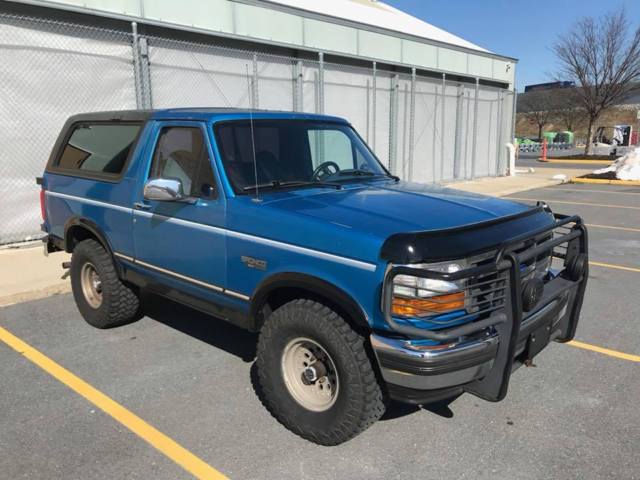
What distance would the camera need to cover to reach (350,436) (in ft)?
9.83

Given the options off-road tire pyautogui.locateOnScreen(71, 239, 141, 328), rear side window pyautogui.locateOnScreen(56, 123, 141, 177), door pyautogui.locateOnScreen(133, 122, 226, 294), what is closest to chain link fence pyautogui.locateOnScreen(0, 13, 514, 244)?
rear side window pyautogui.locateOnScreen(56, 123, 141, 177)

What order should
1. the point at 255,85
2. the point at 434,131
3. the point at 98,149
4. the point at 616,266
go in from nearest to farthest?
the point at 98,149 → the point at 616,266 → the point at 255,85 → the point at 434,131

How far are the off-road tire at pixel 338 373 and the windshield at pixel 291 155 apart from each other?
3.23ft

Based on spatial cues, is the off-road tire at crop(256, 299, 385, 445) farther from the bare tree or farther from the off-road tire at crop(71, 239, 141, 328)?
the bare tree

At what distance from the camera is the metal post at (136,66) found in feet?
29.4

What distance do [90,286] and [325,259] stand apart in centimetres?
309

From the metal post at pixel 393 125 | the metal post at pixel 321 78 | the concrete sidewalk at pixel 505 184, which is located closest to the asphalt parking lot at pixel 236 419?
the metal post at pixel 321 78

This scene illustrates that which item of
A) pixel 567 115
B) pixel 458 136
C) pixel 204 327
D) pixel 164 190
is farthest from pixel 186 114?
pixel 567 115

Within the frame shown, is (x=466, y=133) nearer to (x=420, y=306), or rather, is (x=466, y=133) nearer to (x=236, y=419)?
(x=236, y=419)

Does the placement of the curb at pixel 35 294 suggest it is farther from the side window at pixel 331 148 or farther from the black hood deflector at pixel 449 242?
the black hood deflector at pixel 449 242

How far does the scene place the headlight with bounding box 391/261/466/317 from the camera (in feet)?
8.84

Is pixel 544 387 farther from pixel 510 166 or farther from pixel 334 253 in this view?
pixel 510 166

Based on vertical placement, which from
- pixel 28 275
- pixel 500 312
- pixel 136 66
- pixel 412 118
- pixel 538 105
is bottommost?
pixel 28 275

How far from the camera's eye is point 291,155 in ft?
13.2
